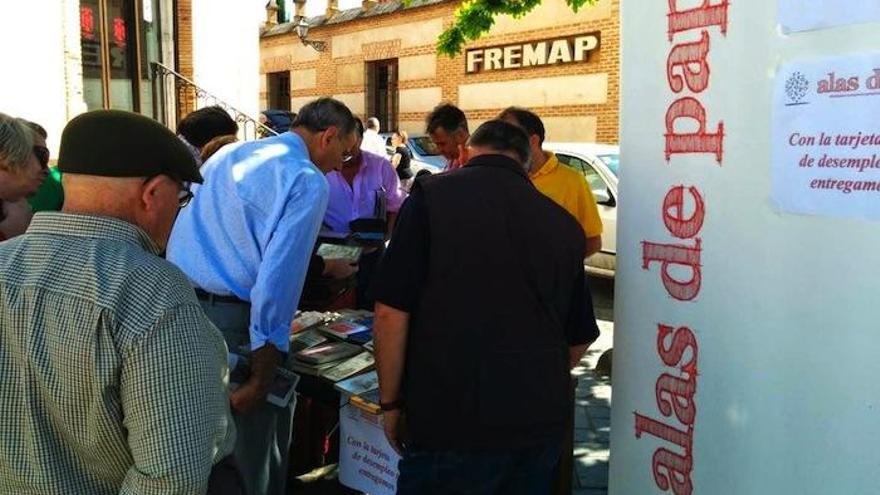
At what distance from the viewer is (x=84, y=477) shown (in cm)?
144

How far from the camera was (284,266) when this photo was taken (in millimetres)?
2479

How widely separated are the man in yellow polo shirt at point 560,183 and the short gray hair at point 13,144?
2204mm

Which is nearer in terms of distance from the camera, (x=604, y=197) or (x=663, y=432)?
(x=663, y=432)

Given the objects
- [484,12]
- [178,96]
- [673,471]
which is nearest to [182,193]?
[673,471]

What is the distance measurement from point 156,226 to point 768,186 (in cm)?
154

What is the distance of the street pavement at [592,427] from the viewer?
383cm

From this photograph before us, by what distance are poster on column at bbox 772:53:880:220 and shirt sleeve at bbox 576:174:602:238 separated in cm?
197

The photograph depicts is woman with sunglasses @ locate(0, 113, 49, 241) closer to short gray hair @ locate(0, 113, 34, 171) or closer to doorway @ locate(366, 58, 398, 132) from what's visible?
short gray hair @ locate(0, 113, 34, 171)

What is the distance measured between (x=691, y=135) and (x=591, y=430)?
2.72 metres

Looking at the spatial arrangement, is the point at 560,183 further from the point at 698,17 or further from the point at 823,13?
the point at 823,13

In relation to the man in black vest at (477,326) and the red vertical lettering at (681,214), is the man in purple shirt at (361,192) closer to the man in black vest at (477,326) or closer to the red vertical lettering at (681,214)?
the man in black vest at (477,326)

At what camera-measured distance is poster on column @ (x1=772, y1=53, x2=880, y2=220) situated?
5.77 ft

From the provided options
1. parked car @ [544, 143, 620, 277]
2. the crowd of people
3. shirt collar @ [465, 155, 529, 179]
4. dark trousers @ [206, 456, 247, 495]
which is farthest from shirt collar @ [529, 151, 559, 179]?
parked car @ [544, 143, 620, 277]

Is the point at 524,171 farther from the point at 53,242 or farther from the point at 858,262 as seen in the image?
the point at 53,242
